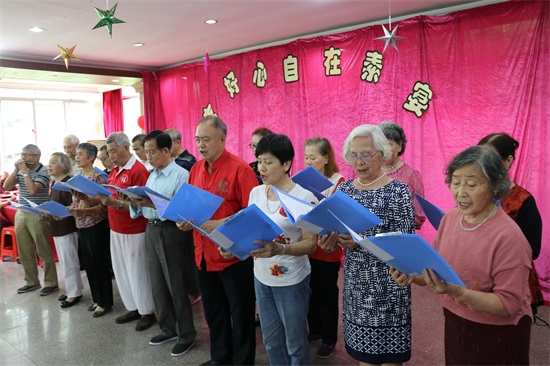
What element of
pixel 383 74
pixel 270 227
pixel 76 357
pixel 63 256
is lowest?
pixel 76 357

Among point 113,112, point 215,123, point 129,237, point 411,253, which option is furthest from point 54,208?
point 113,112

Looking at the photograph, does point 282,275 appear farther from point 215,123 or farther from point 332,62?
point 332,62

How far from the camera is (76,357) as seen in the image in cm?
286

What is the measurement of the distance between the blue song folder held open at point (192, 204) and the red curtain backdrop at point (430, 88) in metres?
2.93

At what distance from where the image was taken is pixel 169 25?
192 inches

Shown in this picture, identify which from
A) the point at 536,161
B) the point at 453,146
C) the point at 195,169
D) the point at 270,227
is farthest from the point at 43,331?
A: the point at 536,161

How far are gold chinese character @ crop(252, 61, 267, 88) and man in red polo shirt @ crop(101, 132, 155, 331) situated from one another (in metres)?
2.94

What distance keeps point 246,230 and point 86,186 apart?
185cm

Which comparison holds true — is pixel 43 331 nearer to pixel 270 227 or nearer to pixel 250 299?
pixel 250 299

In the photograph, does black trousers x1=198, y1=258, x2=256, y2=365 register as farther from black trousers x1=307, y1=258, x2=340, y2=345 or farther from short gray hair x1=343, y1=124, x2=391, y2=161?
short gray hair x1=343, y1=124, x2=391, y2=161

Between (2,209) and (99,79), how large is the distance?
2.73 metres

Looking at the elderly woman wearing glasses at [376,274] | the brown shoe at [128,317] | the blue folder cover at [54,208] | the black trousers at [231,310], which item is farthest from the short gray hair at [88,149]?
the elderly woman wearing glasses at [376,274]

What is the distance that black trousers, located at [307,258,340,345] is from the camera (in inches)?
107

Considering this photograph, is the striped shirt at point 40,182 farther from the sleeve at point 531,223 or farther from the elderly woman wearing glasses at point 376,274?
the sleeve at point 531,223
